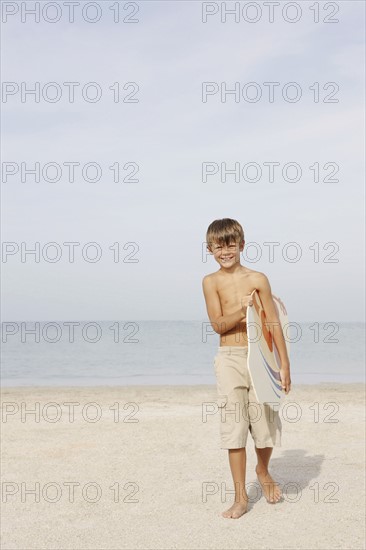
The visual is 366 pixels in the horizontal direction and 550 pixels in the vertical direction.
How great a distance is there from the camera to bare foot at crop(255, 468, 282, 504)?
5.57 metres

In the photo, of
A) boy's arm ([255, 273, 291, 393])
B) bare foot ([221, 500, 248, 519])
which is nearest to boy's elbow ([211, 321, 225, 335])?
boy's arm ([255, 273, 291, 393])

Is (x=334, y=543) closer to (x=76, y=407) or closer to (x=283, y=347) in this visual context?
(x=283, y=347)

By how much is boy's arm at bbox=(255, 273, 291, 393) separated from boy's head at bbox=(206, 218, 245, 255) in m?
0.31

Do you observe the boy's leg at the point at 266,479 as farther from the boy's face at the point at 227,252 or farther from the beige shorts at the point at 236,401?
the boy's face at the point at 227,252

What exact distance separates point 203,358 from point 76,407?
1591 centimetres

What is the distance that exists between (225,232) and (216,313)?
61cm

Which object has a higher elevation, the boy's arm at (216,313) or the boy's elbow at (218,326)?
the boy's arm at (216,313)

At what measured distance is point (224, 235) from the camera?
5160mm

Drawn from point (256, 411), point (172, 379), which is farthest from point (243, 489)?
point (172, 379)

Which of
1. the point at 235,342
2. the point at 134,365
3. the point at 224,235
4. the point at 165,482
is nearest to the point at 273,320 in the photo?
the point at 235,342

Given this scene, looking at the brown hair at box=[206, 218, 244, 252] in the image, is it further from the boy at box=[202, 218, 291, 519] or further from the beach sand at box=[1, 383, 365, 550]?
the beach sand at box=[1, 383, 365, 550]

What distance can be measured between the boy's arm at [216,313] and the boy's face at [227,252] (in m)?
0.18

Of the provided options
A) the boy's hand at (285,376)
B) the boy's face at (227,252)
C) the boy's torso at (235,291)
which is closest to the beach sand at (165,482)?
the boy's hand at (285,376)

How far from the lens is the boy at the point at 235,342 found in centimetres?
523
